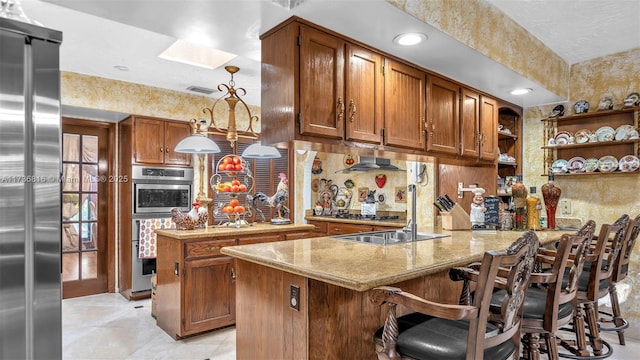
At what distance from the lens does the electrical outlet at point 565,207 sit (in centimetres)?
388

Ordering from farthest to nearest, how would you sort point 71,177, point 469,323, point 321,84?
point 71,177 → point 321,84 → point 469,323

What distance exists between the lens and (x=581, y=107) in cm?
372

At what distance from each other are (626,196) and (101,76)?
5733 millimetres

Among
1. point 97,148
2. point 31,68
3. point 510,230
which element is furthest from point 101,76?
point 510,230

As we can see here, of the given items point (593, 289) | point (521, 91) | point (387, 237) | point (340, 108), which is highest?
point (521, 91)

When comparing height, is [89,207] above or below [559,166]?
below

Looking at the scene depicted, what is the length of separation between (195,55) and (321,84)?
213 centimetres

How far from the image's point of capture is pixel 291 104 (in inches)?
83.4

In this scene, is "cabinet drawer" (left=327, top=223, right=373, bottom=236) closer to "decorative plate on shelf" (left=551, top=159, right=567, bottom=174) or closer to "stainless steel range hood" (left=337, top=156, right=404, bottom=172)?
"stainless steel range hood" (left=337, top=156, right=404, bottom=172)

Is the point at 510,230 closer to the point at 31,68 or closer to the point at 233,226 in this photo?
the point at 233,226

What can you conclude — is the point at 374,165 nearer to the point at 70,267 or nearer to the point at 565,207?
the point at 565,207

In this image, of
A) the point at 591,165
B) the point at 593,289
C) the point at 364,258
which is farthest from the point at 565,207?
the point at 364,258

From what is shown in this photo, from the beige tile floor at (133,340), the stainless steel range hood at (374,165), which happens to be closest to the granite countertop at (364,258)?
the beige tile floor at (133,340)

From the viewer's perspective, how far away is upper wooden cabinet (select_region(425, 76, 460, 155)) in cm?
297
